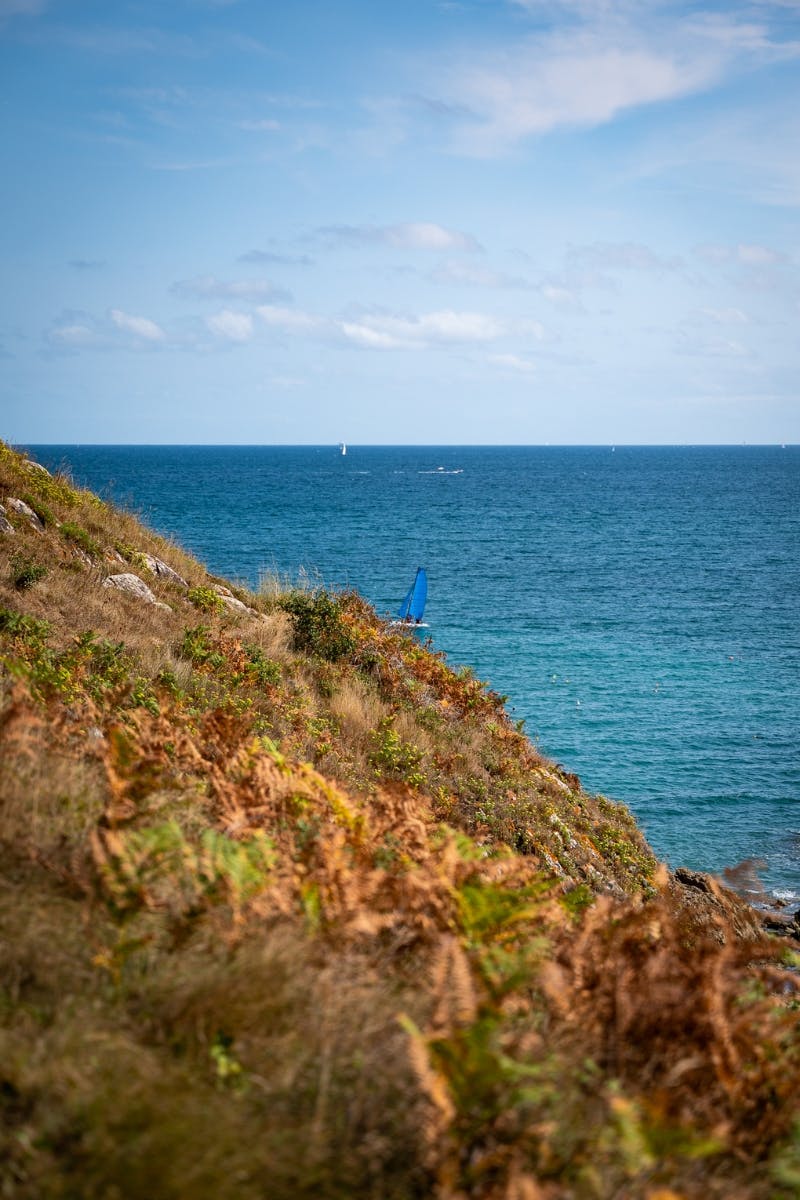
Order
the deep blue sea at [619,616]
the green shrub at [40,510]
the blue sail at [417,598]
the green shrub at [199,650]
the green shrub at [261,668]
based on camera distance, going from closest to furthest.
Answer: the green shrub at [199,650] < the green shrub at [261,668] < the green shrub at [40,510] < the deep blue sea at [619,616] < the blue sail at [417,598]

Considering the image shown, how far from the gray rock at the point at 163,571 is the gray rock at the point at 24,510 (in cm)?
196

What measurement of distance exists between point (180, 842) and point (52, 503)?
12.2 m

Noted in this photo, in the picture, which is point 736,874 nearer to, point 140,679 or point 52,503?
point 140,679

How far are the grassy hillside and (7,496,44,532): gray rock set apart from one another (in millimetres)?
7296

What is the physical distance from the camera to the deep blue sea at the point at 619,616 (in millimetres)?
21891

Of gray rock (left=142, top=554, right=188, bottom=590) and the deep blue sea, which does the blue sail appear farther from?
gray rock (left=142, top=554, right=188, bottom=590)

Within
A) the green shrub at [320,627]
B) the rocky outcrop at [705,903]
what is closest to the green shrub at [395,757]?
the green shrub at [320,627]

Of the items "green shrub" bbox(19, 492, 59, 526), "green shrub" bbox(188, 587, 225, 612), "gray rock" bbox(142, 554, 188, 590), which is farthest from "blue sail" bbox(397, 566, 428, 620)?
"green shrub" bbox(19, 492, 59, 526)

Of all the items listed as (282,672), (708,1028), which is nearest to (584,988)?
(708,1028)

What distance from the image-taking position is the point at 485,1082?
2762 millimetres

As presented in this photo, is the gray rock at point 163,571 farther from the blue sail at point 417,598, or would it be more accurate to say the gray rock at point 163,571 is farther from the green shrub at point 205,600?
the blue sail at point 417,598

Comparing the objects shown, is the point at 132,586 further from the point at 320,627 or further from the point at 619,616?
the point at 619,616

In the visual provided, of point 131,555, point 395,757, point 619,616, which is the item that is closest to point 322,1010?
point 395,757

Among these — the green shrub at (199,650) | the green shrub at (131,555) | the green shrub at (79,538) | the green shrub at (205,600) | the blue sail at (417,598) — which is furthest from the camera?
the blue sail at (417,598)
